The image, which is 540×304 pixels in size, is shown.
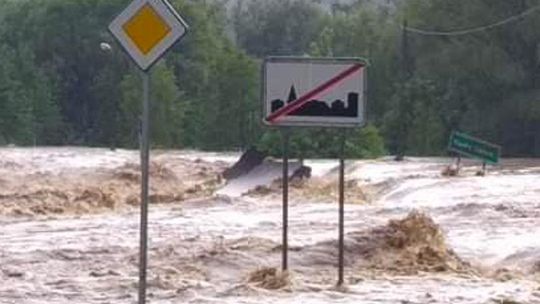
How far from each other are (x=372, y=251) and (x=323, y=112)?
4691 mm

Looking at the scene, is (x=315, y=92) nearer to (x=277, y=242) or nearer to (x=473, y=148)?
(x=277, y=242)

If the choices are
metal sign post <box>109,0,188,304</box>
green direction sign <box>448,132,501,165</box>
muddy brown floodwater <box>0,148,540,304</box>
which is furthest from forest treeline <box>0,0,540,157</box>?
metal sign post <box>109,0,188,304</box>

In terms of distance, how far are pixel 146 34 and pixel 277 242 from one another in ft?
34.2

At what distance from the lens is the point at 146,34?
12.8 m

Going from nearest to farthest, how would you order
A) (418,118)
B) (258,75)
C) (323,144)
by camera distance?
(323,144)
(418,118)
(258,75)

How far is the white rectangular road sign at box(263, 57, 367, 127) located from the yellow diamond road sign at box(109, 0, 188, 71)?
3.67 m

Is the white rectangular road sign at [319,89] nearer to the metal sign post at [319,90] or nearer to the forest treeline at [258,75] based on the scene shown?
the metal sign post at [319,90]

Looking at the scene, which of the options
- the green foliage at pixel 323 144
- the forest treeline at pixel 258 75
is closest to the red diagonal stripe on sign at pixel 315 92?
the green foliage at pixel 323 144

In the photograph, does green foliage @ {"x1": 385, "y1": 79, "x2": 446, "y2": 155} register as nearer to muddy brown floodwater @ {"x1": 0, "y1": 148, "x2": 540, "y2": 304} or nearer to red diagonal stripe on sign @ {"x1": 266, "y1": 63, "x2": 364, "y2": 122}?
muddy brown floodwater @ {"x1": 0, "y1": 148, "x2": 540, "y2": 304}

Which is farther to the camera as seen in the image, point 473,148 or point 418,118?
point 418,118

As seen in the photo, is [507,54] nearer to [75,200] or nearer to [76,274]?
[75,200]

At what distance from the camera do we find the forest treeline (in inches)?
3014

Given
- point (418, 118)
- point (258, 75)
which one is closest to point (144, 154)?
point (418, 118)

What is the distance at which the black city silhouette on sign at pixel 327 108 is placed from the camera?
16375mm
